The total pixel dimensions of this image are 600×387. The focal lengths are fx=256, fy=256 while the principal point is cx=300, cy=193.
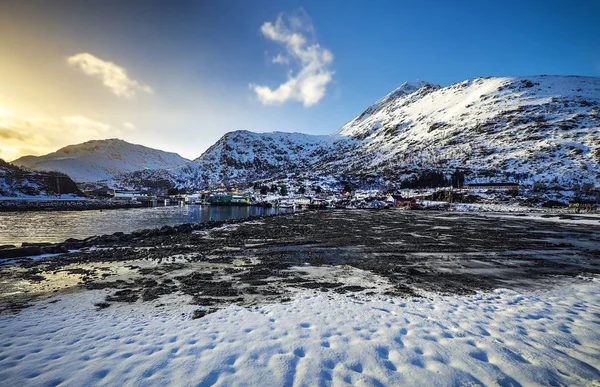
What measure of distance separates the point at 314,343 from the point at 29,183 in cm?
13077

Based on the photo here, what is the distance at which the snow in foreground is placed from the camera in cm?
454

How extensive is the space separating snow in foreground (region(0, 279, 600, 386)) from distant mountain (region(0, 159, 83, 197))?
383ft

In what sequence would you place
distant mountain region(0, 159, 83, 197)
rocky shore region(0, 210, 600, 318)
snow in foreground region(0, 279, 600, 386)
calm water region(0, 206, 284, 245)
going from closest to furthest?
snow in foreground region(0, 279, 600, 386), rocky shore region(0, 210, 600, 318), calm water region(0, 206, 284, 245), distant mountain region(0, 159, 83, 197)

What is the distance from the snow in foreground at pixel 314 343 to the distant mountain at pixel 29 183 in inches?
4600

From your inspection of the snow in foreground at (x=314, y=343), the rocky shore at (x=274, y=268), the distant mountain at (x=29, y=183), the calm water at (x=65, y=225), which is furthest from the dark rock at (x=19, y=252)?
the distant mountain at (x=29, y=183)

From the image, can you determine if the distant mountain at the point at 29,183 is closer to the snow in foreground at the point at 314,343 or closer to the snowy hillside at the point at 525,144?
the snow in foreground at the point at 314,343

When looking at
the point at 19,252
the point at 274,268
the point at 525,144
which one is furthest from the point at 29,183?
the point at 525,144

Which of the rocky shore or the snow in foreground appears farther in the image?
the rocky shore

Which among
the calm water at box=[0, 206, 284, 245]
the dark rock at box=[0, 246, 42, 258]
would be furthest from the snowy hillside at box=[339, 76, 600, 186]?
the dark rock at box=[0, 246, 42, 258]

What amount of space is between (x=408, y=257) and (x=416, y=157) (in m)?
171

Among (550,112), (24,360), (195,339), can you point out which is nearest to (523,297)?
(195,339)

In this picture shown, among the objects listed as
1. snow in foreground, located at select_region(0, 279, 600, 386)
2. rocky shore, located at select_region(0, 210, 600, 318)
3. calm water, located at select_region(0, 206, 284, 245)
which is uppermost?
snow in foreground, located at select_region(0, 279, 600, 386)

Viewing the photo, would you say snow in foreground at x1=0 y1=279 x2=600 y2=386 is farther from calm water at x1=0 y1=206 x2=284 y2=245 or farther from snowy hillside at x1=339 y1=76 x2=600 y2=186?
snowy hillside at x1=339 y1=76 x2=600 y2=186

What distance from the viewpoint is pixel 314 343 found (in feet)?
18.5
